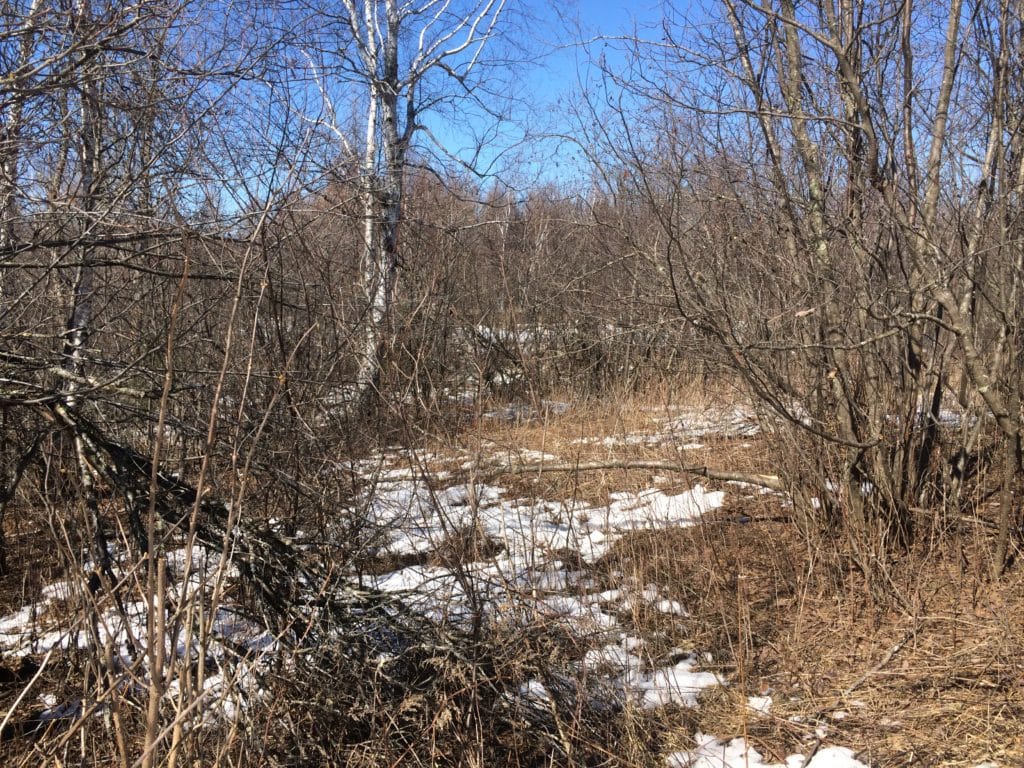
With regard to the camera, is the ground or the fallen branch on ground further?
the fallen branch on ground

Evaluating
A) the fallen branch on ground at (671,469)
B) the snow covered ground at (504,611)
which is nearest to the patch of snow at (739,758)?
the snow covered ground at (504,611)

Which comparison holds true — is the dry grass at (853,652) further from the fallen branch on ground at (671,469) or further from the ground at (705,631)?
the fallen branch on ground at (671,469)

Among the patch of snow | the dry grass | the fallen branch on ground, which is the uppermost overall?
the fallen branch on ground

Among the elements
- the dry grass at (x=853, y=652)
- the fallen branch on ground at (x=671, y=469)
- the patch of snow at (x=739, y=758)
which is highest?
the fallen branch on ground at (x=671, y=469)

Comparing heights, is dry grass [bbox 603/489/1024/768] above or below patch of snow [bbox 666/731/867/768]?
above

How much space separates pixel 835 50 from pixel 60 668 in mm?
4475

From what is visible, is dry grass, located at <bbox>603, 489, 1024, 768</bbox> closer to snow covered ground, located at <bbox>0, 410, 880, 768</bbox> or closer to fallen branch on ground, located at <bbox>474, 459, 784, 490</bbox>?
snow covered ground, located at <bbox>0, 410, 880, 768</bbox>

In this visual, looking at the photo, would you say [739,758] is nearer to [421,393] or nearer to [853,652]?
[853,652]

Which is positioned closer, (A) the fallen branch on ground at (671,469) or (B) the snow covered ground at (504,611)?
(B) the snow covered ground at (504,611)

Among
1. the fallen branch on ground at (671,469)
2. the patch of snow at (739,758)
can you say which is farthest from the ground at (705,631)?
the fallen branch on ground at (671,469)

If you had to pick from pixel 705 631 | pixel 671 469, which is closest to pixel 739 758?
pixel 705 631

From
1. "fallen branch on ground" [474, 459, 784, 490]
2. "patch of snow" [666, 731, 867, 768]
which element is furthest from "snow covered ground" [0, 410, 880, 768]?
"fallen branch on ground" [474, 459, 784, 490]

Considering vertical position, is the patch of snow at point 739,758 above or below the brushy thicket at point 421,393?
below

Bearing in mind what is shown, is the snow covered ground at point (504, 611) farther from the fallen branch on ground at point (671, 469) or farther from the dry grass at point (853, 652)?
the fallen branch on ground at point (671, 469)
